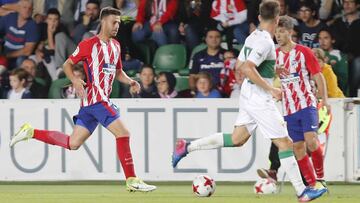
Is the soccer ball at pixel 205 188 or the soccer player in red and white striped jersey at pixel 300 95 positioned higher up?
the soccer player in red and white striped jersey at pixel 300 95

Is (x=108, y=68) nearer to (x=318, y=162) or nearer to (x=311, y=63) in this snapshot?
(x=311, y=63)

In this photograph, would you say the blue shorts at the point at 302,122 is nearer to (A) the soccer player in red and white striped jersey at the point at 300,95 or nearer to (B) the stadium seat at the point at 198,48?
(A) the soccer player in red and white striped jersey at the point at 300,95

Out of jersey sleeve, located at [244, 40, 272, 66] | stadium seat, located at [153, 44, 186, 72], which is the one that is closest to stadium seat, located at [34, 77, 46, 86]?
stadium seat, located at [153, 44, 186, 72]

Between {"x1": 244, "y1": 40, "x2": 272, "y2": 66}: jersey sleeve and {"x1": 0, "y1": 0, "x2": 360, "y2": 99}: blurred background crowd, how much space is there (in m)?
5.31

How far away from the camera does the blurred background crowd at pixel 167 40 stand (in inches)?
659

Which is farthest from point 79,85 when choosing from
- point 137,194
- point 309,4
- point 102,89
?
point 309,4

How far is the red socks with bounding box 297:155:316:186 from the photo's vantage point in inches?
451

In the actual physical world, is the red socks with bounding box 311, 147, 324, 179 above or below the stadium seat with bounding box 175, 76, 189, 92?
below

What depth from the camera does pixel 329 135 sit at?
48.3 feet

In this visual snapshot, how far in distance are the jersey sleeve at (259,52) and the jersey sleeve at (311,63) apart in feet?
5.21

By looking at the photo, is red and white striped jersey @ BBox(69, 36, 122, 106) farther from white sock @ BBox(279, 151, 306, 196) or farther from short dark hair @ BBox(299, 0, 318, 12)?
short dark hair @ BBox(299, 0, 318, 12)

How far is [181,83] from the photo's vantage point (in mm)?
17109

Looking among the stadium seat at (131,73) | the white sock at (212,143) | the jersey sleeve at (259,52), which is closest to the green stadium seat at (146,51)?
the stadium seat at (131,73)

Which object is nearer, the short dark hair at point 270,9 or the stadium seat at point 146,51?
the short dark hair at point 270,9
